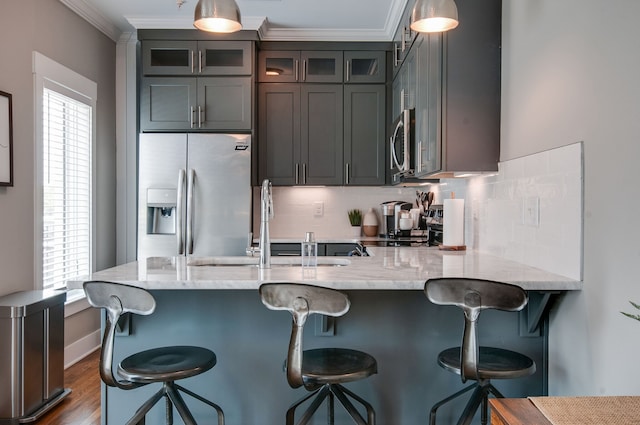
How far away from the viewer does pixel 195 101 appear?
4.22 meters

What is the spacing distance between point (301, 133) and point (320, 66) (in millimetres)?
625

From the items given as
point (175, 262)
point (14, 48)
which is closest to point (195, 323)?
point (175, 262)

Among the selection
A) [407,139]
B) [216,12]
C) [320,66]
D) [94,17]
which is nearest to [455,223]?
[407,139]

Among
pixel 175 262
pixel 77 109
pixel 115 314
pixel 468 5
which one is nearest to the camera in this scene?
pixel 115 314

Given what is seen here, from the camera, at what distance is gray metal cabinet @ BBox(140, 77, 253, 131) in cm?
421

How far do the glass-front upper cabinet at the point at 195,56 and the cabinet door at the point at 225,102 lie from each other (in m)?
0.07

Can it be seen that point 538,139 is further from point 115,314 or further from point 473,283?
point 115,314

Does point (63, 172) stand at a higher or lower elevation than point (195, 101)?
lower

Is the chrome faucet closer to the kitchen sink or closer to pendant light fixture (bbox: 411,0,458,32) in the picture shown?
the kitchen sink

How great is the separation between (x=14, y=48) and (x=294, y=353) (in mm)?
2610

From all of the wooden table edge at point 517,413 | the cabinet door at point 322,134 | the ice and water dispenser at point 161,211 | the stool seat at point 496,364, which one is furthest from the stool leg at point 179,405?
the cabinet door at point 322,134

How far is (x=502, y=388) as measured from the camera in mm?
2283

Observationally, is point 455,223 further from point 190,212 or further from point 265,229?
point 190,212

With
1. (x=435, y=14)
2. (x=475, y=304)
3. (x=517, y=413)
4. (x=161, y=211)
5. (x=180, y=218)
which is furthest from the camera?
(x=161, y=211)
